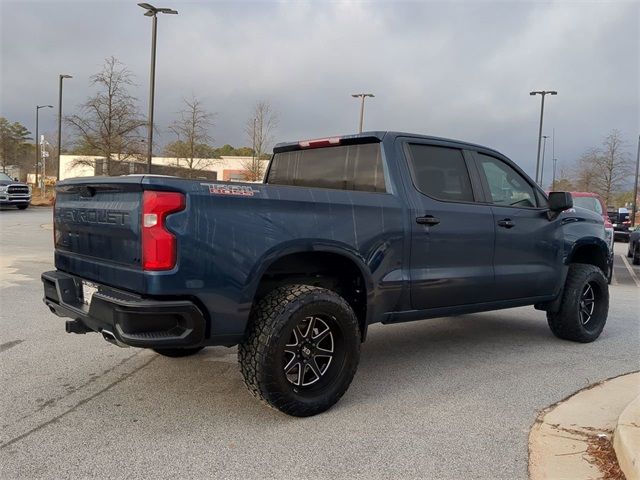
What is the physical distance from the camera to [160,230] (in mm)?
3266

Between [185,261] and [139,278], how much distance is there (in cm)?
29

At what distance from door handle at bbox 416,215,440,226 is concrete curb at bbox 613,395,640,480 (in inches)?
72.8

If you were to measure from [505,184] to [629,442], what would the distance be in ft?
9.26

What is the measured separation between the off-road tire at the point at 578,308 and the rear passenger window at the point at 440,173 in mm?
1778

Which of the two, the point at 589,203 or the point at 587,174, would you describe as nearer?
the point at 589,203

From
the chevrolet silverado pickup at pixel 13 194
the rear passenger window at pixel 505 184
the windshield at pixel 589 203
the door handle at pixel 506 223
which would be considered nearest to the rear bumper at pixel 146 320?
the door handle at pixel 506 223

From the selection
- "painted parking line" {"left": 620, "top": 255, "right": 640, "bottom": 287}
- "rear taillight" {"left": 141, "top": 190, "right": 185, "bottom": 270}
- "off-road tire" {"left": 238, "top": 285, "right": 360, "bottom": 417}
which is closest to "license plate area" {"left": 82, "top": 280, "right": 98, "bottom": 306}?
"rear taillight" {"left": 141, "top": 190, "right": 185, "bottom": 270}

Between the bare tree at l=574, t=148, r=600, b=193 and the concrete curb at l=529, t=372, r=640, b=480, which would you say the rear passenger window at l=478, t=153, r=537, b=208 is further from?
the bare tree at l=574, t=148, r=600, b=193

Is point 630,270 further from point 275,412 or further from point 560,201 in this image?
point 275,412

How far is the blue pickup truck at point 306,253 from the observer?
10.9 feet

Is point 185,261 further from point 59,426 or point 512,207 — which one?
point 512,207

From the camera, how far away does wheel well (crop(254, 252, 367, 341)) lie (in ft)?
13.2

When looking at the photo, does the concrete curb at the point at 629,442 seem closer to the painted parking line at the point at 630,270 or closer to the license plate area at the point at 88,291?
the license plate area at the point at 88,291

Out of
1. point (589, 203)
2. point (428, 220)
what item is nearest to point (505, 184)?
point (428, 220)
